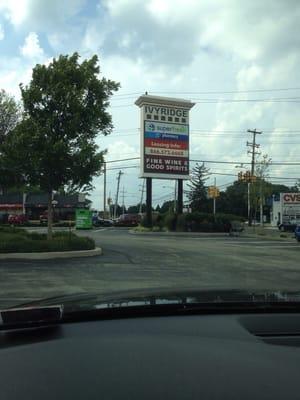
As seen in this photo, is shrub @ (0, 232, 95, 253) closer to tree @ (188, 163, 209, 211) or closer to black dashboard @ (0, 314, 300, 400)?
black dashboard @ (0, 314, 300, 400)

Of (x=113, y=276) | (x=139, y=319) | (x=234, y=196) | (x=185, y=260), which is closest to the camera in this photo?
(x=139, y=319)

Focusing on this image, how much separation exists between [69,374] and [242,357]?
625 mm

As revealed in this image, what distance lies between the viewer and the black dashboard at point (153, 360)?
2031mm

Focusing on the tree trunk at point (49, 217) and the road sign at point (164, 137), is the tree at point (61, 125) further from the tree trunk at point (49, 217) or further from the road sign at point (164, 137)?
the road sign at point (164, 137)

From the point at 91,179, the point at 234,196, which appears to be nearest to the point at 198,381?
the point at 91,179

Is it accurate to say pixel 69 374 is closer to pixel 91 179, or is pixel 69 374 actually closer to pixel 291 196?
pixel 91 179

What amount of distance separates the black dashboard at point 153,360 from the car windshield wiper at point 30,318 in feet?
0.10

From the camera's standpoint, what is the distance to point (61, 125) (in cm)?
2255

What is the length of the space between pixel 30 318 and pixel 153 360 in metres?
0.51

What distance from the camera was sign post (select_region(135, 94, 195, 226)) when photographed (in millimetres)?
48656

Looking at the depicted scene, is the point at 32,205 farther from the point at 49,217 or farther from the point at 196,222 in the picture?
the point at 49,217

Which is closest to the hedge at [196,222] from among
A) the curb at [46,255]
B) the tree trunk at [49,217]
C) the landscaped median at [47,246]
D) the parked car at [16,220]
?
the parked car at [16,220]

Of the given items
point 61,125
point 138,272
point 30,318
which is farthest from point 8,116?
point 30,318

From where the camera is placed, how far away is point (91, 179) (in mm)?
23281
